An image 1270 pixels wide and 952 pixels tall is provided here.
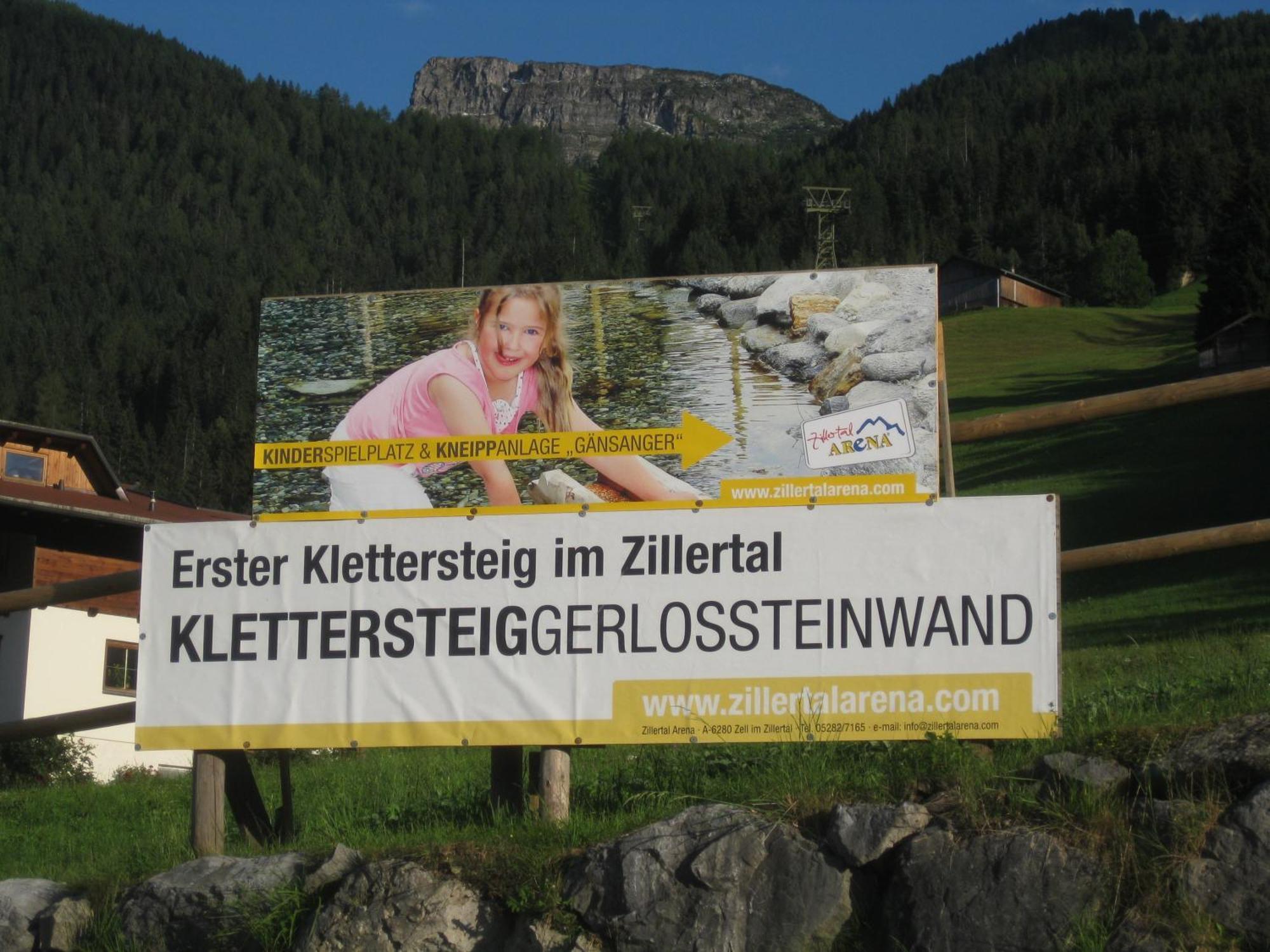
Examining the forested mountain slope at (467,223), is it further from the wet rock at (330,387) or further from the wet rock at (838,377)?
the wet rock at (838,377)

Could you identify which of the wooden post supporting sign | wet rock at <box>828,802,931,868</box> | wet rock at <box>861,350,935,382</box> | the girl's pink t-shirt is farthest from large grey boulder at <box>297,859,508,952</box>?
wet rock at <box>861,350,935,382</box>

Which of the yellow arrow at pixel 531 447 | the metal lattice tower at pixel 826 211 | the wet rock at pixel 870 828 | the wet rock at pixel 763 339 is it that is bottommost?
the wet rock at pixel 870 828

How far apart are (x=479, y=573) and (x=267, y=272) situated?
6204 inches

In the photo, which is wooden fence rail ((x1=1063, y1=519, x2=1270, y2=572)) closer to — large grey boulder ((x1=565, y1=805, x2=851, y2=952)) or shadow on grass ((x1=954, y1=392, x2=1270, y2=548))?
large grey boulder ((x1=565, y1=805, x2=851, y2=952))

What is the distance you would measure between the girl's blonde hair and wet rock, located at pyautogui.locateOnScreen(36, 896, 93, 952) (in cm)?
521

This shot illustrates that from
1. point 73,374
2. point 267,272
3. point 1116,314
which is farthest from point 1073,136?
point 73,374

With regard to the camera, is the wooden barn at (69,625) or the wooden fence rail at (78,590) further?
the wooden barn at (69,625)

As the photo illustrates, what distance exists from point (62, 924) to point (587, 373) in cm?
571

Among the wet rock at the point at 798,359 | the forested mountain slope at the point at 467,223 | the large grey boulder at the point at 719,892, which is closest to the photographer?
the large grey boulder at the point at 719,892

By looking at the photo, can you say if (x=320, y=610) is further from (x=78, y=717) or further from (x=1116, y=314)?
(x=1116, y=314)

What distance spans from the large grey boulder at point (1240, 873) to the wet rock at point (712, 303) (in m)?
6.64

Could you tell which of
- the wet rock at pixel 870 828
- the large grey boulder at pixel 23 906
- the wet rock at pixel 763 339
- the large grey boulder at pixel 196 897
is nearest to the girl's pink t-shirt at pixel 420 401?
the wet rock at pixel 763 339

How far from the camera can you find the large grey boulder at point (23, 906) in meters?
5.86

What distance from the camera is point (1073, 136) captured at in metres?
160
